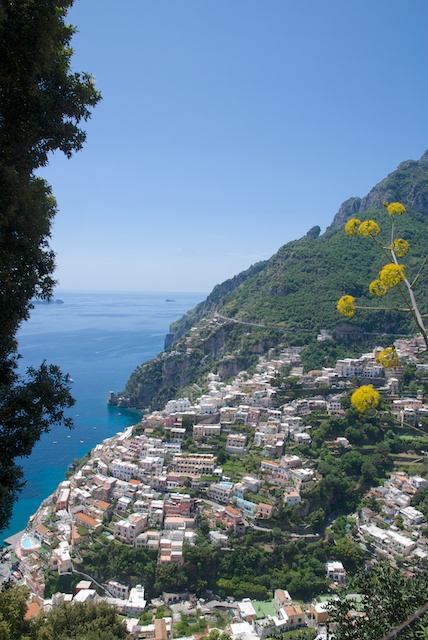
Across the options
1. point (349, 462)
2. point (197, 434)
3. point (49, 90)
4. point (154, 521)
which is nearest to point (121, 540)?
point (154, 521)

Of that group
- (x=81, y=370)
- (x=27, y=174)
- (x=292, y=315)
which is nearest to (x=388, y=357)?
(x=27, y=174)

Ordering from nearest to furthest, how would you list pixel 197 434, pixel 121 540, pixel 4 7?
pixel 4 7, pixel 121 540, pixel 197 434

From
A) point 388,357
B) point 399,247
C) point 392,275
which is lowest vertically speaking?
point 388,357

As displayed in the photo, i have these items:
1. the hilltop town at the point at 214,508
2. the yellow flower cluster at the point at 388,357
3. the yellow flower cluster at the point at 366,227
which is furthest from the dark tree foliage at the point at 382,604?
the hilltop town at the point at 214,508

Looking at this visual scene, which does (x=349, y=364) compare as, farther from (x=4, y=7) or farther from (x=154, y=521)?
(x=4, y=7)

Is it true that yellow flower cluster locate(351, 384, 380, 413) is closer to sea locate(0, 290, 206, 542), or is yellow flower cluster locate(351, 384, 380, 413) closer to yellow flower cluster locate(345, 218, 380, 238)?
yellow flower cluster locate(345, 218, 380, 238)

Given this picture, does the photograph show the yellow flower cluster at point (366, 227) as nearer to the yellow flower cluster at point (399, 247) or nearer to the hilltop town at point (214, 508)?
the yellow flower cluster at point (399, 247)

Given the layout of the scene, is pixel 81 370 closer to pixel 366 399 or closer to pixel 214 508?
pixel 214 508
